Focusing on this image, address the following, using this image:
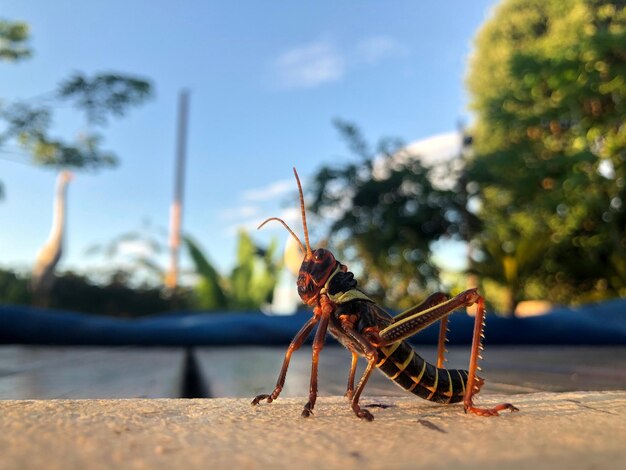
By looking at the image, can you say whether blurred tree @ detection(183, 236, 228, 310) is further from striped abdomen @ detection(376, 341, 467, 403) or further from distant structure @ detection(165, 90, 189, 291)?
striped abdomen @ detection(376, 341, 467, 403)

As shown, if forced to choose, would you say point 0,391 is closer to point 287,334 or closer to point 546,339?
point 287,334

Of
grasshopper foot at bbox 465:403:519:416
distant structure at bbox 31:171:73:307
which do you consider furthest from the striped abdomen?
distant structure at bbox 31:171:73:307

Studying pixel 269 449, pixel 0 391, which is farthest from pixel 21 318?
pixel 269 449

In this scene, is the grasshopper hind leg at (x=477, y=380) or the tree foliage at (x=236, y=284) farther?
the tree foliage at (x=236, y=284)

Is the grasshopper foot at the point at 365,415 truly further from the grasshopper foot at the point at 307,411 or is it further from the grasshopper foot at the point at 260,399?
the grasshopper foot at the point at 260,399

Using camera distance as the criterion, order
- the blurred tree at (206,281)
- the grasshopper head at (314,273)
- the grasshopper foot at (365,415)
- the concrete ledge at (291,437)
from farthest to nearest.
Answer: the blurred tree at (206,281)
the grasshopper head at (314,273)
the grasshopper foot at (365,415)
the concrete ledge at (291,437)

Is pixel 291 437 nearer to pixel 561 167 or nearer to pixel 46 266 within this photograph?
pixel 46 266

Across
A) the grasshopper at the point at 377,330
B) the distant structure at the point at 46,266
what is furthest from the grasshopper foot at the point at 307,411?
the distant structure at the point at 46,266
